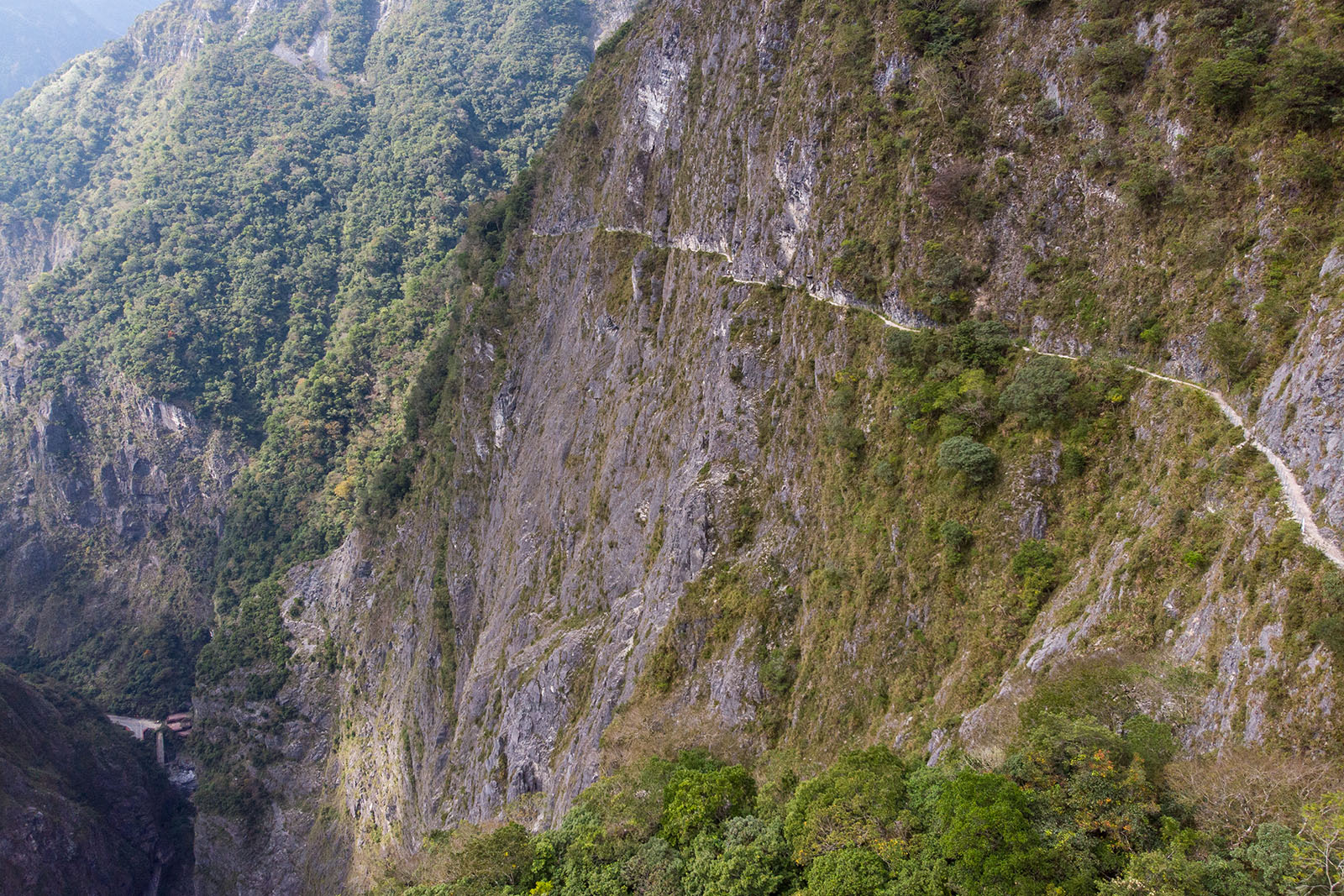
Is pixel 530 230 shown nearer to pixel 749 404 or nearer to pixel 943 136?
pixel 749 404

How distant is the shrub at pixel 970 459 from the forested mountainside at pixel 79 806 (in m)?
95.8

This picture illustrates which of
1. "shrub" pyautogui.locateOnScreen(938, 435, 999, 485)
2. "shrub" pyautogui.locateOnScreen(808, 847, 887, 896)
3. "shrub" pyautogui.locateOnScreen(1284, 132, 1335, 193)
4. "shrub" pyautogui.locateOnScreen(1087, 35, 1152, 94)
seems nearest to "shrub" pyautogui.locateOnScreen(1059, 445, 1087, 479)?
"shrub" pyautogui.locateOnScreen(938, 435, 999, 485)

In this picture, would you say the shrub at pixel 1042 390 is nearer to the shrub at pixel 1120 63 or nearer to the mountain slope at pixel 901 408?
the mountain slope at pixel 901 408

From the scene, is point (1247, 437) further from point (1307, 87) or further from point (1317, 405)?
point (1307, 87)

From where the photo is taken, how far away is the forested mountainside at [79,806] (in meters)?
74.2

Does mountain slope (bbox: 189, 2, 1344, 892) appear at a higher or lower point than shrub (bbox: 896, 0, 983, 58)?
lower

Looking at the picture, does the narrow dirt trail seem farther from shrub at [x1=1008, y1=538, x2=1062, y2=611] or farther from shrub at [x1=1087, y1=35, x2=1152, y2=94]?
shrub at [x1=1087, y1=35, x2=1152, y2=94]

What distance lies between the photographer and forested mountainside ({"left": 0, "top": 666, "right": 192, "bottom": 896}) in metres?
74.2

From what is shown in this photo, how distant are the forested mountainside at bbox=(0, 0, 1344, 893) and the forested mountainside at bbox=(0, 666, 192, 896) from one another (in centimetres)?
894

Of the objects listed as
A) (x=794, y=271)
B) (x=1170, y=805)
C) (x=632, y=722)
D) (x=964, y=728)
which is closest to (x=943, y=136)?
(x=794, y=271)

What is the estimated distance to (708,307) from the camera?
160 ft

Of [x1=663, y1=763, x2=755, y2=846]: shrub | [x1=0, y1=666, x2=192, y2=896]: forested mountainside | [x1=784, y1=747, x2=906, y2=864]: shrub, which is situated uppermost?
[x1=784, y1=747, x2=906, y2=864]: shrub

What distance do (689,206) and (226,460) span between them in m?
101

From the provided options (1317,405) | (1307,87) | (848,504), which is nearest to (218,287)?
(848,504)
